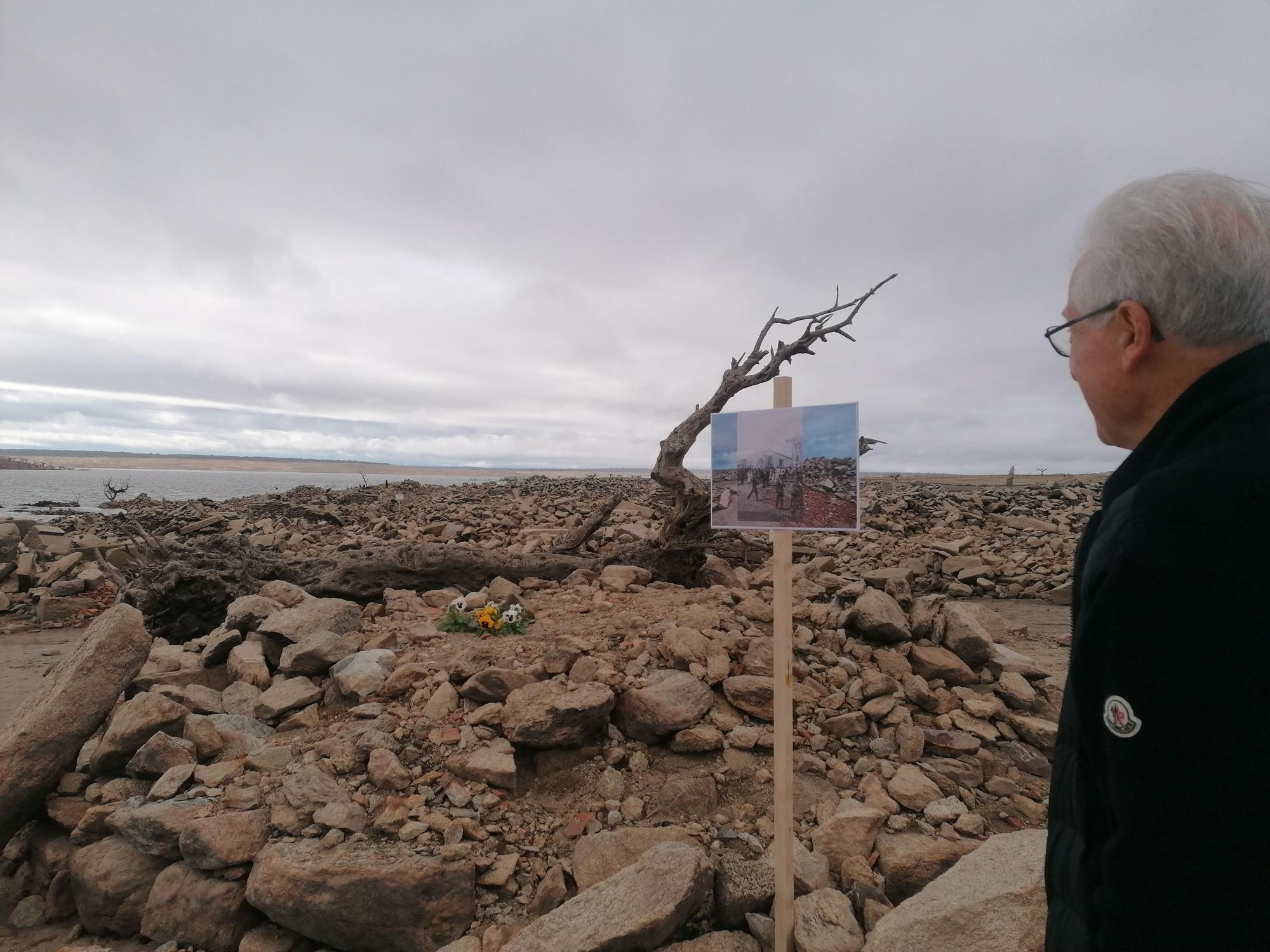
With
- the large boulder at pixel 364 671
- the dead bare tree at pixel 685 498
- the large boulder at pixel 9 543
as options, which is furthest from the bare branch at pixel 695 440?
the large boulder at pixel 9 543

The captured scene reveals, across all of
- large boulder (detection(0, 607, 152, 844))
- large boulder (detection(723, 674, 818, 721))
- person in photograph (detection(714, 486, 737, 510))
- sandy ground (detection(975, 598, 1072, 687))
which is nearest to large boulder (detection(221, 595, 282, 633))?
large boulder (detection(0, 607, 152, 844))

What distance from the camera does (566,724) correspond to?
4223 mm

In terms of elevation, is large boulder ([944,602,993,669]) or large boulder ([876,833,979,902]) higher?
large boulder ([944,602,993,669])

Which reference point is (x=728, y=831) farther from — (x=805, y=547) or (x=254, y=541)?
(x=254, y=541)

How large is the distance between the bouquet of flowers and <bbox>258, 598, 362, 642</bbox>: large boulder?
852 mm

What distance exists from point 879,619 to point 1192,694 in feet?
14.1

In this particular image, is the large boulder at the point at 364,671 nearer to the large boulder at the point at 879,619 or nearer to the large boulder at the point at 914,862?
the large boulder at the point at 914,862

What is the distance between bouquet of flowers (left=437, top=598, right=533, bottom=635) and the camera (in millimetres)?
6066

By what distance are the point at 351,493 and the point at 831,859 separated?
91.5 feet

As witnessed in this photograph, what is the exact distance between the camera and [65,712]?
4.22 metres

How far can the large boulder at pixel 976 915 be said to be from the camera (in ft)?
8.22

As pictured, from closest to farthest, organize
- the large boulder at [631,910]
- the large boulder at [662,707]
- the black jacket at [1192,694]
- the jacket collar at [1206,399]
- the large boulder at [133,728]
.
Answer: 1. the black jacket at [1192,694]
2. the jacket collar at [1206,399]
3. the large boulder at [631,910]
4. the large boulder at [133,728]
5. the large boulder at [662,707]

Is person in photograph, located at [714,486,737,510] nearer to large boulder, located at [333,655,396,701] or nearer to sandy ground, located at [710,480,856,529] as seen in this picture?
sandy ground, located at [710,480,856,529]

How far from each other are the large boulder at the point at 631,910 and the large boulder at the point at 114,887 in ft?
7.45
